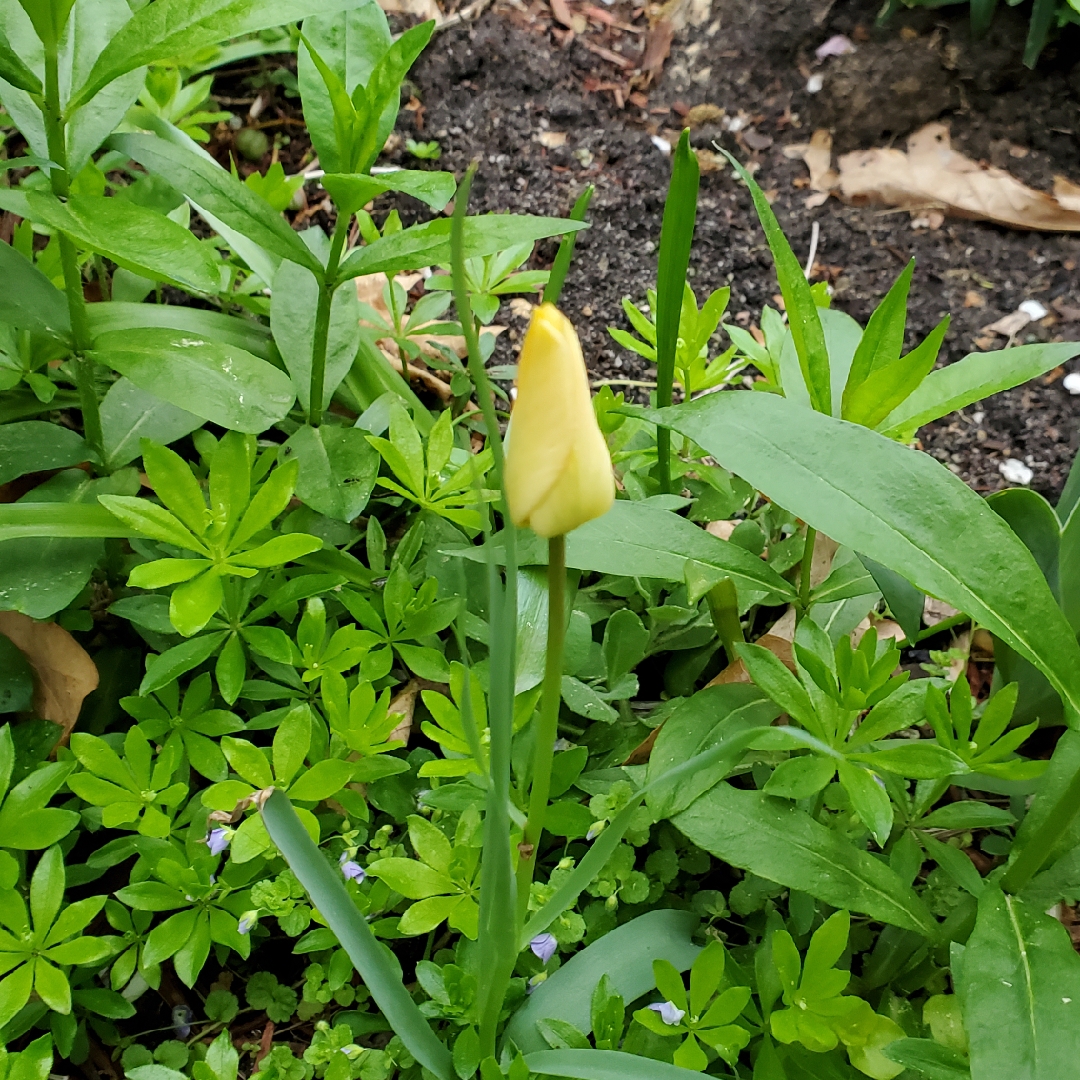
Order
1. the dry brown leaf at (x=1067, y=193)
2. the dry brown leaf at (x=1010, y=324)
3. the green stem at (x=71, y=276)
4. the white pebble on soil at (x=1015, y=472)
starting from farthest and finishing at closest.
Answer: the dry brown leaf at (x=1067, y=193)
the dry brown leaf at (x=1010, y=324)
the white pebble on soil at (x=1015, y=472)
the green stem at (x=71, y=276)

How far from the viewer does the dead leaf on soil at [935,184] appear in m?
2.09

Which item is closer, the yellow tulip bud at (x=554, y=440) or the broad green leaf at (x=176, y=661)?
the yellow tulip bud at (x=554, y=440)

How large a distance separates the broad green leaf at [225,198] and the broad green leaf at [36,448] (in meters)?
0.36

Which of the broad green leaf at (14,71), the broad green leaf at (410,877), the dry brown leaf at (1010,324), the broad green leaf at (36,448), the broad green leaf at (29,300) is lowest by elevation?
the broad green leaf at (410,877)

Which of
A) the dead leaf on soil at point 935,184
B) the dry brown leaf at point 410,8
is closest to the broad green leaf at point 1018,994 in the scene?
the dead leaf on soil at point 935,184

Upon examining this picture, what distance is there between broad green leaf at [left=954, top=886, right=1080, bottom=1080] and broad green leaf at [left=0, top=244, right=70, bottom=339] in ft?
3.86

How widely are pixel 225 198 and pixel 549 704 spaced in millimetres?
741

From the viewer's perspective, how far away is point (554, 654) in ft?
2.03

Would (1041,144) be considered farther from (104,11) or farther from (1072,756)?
(104,11)

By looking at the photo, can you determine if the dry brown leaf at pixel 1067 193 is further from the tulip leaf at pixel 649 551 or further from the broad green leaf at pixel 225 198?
the broad green leaf at pixel 225 198

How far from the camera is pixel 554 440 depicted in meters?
0.50

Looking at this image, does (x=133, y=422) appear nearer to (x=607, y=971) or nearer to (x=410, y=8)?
(x=607, y=971)

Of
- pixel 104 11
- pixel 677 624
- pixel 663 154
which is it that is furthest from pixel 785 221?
pixel 104 11

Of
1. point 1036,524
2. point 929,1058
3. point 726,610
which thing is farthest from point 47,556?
point 1036,524
